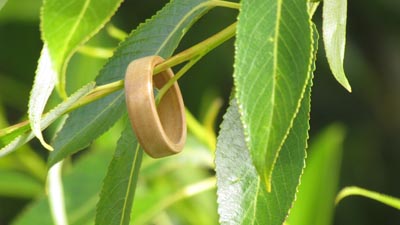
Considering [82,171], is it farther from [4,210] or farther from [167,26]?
[4,210]

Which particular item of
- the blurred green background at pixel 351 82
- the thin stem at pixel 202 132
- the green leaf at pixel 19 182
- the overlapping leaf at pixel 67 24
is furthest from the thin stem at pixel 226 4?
the blurred green background at pixel 351 82

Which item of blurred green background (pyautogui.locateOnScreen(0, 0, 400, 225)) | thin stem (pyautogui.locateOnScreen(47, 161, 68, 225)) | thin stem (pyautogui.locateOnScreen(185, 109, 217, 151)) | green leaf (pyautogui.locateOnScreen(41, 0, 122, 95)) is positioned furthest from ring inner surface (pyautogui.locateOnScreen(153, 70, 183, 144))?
blurred green background (pyautogui.locateOnScreen(0, 0, 400, 225))

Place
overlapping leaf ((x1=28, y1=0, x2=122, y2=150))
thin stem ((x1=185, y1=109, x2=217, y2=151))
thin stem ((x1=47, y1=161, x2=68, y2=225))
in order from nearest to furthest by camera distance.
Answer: overlapping leaf ((x1=28, y1=0, x2=122, y2=150)), thin stem ((x1=47, y1=161, x2=68, y2=225)), thin stem ((x1=185, y1=109, x2=217, y2=151))

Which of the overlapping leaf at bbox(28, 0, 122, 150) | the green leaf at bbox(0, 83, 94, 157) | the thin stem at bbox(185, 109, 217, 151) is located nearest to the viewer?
the overlapping leaf at bbox(28, 0, 122, 150)

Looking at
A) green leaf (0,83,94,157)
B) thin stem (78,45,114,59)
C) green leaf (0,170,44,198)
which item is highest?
thin stem (78,45,114,59)

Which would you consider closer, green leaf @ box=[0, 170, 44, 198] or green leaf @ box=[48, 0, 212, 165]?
green leaf @ box=[48, 0, 212, 165]

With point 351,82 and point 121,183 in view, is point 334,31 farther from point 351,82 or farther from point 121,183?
point 351,82

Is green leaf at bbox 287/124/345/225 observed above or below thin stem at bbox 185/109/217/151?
below

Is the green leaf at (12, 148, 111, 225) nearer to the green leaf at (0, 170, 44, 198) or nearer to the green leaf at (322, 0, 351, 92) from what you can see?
the green leaf at (0, 170, 44, 198)
